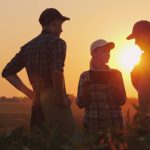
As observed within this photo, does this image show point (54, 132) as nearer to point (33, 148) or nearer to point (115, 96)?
point (33, 148)

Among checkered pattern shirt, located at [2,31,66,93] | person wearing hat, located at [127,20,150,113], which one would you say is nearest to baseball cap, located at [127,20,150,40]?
person wearing hat, located at [127,20,150,113]

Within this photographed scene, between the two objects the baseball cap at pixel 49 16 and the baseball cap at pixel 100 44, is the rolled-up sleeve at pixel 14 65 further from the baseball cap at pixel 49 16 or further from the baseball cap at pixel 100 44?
the baseball cap at pixel 100 44

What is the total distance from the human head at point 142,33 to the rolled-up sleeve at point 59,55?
1030 millimetres

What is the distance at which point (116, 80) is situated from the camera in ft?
23.1

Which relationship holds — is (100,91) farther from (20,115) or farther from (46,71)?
(20,115)

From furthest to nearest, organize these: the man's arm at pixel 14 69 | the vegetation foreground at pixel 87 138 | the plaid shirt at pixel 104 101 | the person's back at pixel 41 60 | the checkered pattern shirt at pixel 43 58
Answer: the plaid shirt at pixel 104 101, the man's arm at pixel 14 69, the person's back at pixel 41 60, the checkered pattern shirt at pixel 43 58, the vegetation foreground at pixel 87 138

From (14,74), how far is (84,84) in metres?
1.01

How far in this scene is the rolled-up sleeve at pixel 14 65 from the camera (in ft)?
21.6

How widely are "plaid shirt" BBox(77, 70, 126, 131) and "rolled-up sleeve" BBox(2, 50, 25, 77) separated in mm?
974

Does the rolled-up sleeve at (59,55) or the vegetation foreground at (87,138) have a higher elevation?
the rolled-up sleeve at (59,55)

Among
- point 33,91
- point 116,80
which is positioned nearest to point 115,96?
point 116,80

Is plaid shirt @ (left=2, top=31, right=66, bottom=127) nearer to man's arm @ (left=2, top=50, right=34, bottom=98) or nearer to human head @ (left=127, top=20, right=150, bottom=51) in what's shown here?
man's arm @ (left=2, top=50, right=34, bottom=98)

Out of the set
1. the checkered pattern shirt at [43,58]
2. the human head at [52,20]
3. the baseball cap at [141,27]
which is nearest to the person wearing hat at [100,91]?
the baseball cap at [141,27]

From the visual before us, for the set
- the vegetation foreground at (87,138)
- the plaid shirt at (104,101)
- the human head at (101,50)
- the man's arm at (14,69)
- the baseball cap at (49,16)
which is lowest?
the vegetation foreground at (87,138)
